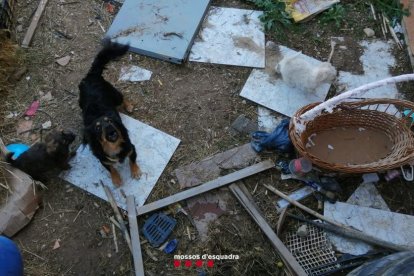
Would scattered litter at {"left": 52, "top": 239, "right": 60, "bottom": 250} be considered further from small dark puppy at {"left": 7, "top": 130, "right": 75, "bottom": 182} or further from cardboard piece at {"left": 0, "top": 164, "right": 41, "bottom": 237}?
small dark puppy at {"left": 7, "top": 130, "right": 75, "bottom": 182}

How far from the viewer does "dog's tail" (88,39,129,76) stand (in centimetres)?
333

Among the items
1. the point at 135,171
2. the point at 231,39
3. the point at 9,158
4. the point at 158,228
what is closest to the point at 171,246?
the point at 158,228

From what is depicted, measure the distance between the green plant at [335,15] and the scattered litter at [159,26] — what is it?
4.68 feet

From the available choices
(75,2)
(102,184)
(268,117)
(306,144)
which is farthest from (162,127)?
(75,2)

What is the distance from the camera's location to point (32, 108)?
13.2 ft

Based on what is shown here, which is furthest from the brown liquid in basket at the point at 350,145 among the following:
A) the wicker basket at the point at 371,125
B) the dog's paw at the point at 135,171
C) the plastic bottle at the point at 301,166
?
the dog's paw at the point at 135,171

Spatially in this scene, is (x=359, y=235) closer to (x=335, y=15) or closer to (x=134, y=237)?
(x=134, y=237)

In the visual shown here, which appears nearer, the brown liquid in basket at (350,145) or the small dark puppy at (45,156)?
the small dark puppy at (45,156)

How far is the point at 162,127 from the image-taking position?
390 centimetres

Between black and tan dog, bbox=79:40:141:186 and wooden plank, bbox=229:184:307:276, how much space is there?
3.34 feet

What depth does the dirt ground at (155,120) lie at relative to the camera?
3273 millimetres

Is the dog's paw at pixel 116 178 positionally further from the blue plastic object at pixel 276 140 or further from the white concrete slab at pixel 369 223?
the white concrete slab at pixel 369 223

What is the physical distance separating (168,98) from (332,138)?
179 centimetres

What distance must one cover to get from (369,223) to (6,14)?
15.0 ft
